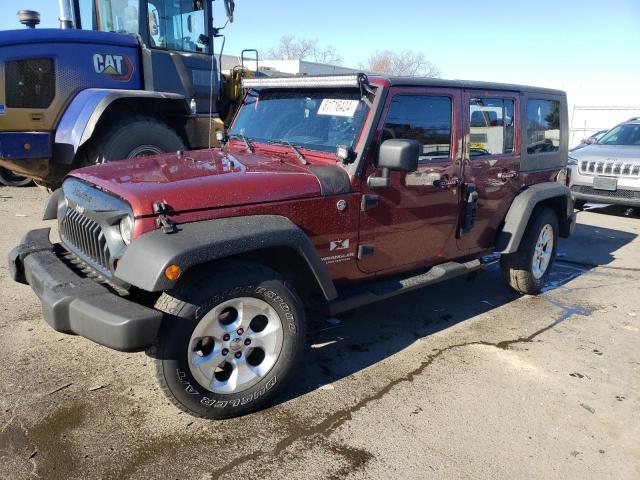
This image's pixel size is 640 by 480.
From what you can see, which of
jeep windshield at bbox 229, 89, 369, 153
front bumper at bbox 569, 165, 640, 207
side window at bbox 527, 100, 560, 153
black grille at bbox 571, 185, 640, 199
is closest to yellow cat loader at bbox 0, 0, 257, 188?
→ jeep windshield at bbox 229, 89, 369, 153

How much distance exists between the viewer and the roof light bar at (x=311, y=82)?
3.41m

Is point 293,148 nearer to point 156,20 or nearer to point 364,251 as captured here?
point 364,251

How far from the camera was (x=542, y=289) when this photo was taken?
5371 millimetres

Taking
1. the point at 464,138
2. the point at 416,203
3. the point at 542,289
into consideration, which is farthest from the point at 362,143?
the point at 542,289

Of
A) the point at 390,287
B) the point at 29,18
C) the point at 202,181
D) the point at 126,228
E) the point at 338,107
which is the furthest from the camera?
the point at 29,18

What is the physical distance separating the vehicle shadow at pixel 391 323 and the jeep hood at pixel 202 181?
1.24m

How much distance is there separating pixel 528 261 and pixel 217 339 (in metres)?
3.24

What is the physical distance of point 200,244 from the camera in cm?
254

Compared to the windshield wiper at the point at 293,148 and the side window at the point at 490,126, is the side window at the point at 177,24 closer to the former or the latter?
the windshield wiper at the point at 293,148

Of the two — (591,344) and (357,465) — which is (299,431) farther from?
(591,344)

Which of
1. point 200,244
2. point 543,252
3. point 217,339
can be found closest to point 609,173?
point 543,252

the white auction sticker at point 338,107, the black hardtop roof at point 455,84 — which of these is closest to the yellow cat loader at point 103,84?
the white auction sticker at point 338,107

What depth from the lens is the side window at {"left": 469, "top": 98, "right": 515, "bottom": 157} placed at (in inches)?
163

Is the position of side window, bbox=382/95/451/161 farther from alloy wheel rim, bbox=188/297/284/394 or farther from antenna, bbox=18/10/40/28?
antenna, bbox=18/10/40/28
